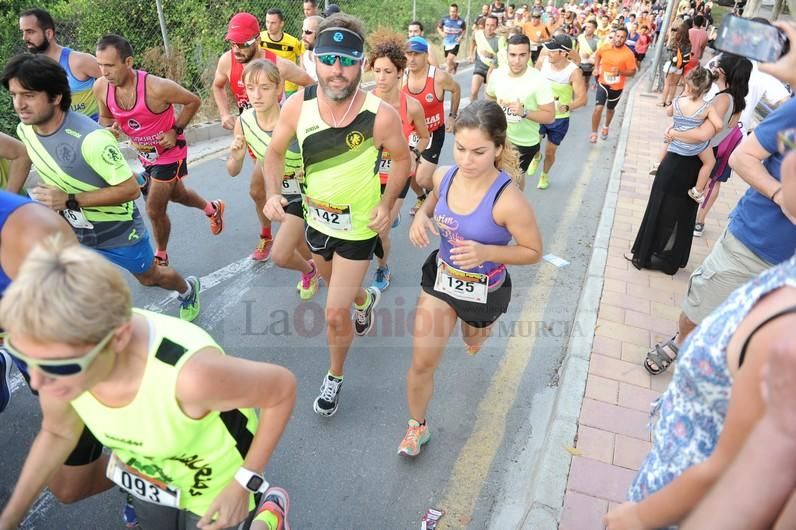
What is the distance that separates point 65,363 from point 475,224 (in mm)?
1812

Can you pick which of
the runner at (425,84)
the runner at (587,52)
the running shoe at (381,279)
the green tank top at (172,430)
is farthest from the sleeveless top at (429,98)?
the runner at (587,52)

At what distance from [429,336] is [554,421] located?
3.19 ft

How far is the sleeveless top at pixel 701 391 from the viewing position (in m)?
1.15

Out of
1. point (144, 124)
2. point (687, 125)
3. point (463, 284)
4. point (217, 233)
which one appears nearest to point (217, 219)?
point (217, 233)

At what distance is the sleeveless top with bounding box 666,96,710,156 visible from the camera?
4234 mm

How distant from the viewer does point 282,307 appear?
13.8 ft

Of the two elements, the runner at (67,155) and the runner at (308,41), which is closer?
the runner at (67,155)

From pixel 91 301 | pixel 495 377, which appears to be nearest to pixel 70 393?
pixel 91 301

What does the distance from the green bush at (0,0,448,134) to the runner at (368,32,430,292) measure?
552cm

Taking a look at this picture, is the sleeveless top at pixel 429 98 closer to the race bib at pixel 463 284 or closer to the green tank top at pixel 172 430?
the race bib at pixel 463 284

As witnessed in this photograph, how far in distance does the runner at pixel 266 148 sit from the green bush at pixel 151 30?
A: 4.91 metres

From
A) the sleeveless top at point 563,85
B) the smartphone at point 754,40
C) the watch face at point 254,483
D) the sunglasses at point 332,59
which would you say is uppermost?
the smartphone at point 754,40

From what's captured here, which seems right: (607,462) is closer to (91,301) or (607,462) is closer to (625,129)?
(91,301)

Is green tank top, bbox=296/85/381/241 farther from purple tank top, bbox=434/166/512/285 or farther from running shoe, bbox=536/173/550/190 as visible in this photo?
running shoe, bbox=536/173/550/190
